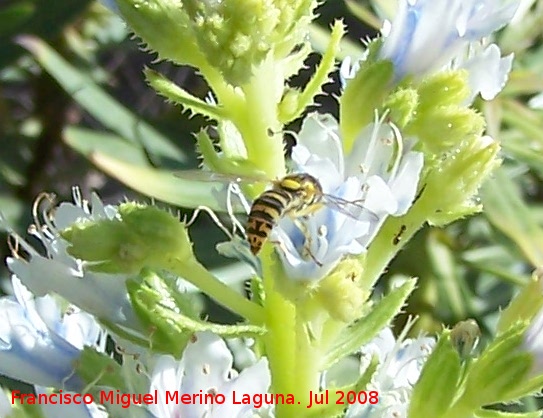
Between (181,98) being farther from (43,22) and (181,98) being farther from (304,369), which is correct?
(43,22)

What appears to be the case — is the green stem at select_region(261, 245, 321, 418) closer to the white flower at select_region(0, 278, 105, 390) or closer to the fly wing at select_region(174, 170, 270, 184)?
the fly wing at select_region(174, 170, 270, 184)

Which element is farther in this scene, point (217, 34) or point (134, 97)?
point (134, 97)

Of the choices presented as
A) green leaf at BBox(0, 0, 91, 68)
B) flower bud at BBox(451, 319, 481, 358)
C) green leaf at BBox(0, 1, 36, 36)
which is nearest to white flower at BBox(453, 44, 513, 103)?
flower bud at BBox(451, 319, 481, 358)

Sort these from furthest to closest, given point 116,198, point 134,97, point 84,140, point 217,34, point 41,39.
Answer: point 134,97 < point 116,198 < point 41,39 < point 84,140 < point 217,34

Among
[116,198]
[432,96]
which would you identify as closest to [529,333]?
[432,96]

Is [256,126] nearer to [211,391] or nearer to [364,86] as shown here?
[364,86]

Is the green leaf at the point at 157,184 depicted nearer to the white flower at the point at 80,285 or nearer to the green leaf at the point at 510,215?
the white flower at the point at 80,285

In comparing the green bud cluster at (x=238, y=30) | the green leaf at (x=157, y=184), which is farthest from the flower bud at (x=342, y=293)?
the green leaf at (x=157, y=184)
